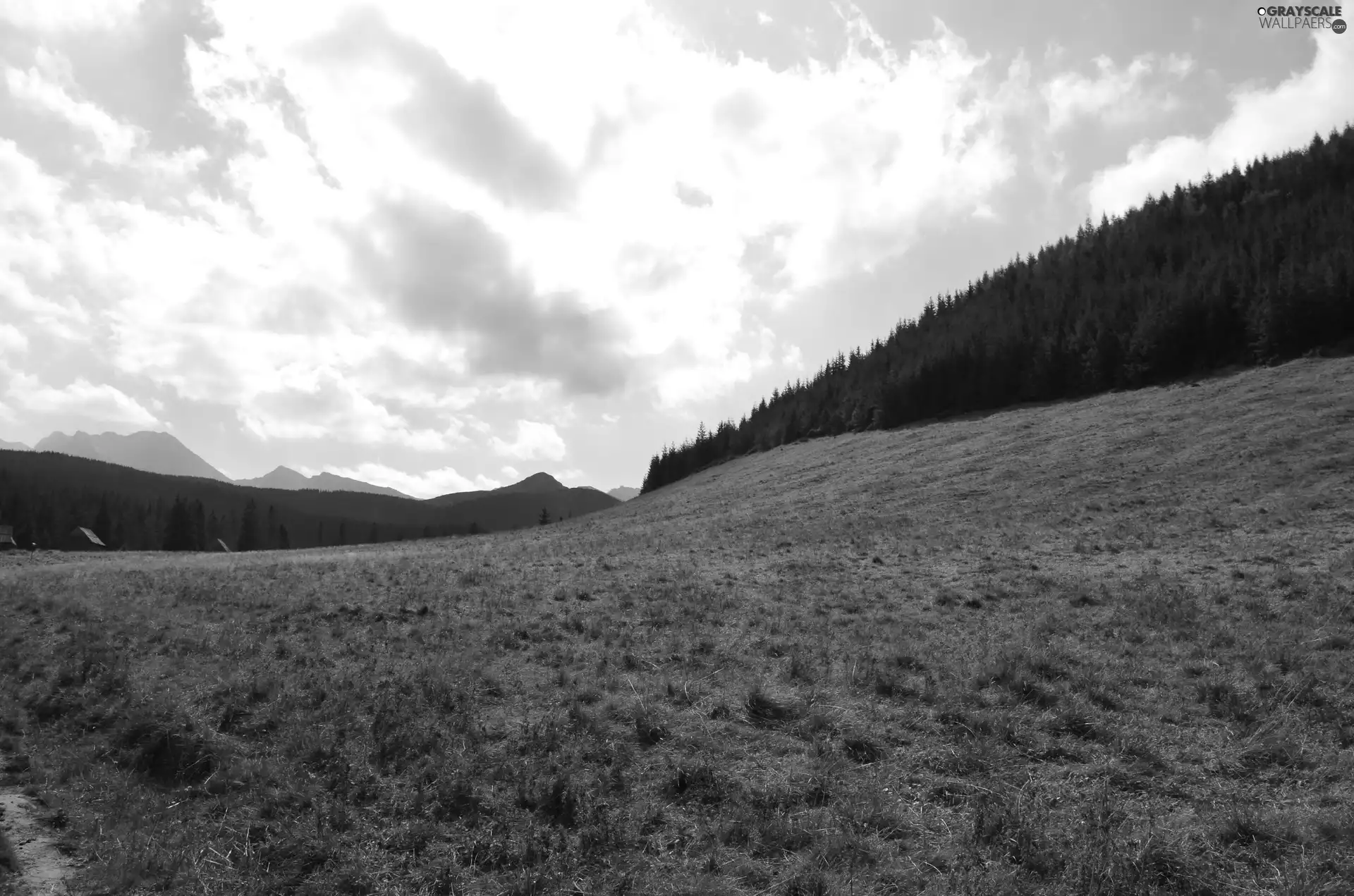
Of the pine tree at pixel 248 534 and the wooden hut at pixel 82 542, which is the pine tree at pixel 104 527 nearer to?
the wooden hut at pixel 82 542

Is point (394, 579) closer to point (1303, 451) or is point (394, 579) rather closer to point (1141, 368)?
point (1303, 451)

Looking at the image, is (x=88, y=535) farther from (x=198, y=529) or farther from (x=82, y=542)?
(x=198, y=529)

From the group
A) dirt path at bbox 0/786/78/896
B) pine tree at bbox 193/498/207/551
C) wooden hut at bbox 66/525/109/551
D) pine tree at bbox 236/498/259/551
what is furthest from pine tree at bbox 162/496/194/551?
dirt path at bbox 0/786/78/896

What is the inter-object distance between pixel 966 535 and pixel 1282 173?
145 metres

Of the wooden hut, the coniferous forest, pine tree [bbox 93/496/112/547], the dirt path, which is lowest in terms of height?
the dirt path

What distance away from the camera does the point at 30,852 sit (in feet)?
22.8

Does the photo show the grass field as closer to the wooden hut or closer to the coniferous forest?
the coniferous forest

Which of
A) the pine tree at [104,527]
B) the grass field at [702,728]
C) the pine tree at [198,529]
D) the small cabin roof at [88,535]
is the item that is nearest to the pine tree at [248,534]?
the pine tree at [198,529]

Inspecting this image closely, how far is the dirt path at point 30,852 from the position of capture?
633 centimetres

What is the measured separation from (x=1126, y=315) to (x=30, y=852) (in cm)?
9780

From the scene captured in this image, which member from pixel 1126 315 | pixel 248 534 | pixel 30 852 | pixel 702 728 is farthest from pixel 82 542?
pixel 1126 315

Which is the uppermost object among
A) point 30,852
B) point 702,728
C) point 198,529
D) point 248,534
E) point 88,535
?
point 198,529

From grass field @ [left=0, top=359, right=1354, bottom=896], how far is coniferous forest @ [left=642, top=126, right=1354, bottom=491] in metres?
58.8

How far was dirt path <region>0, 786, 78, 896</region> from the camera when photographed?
20.8 ft
